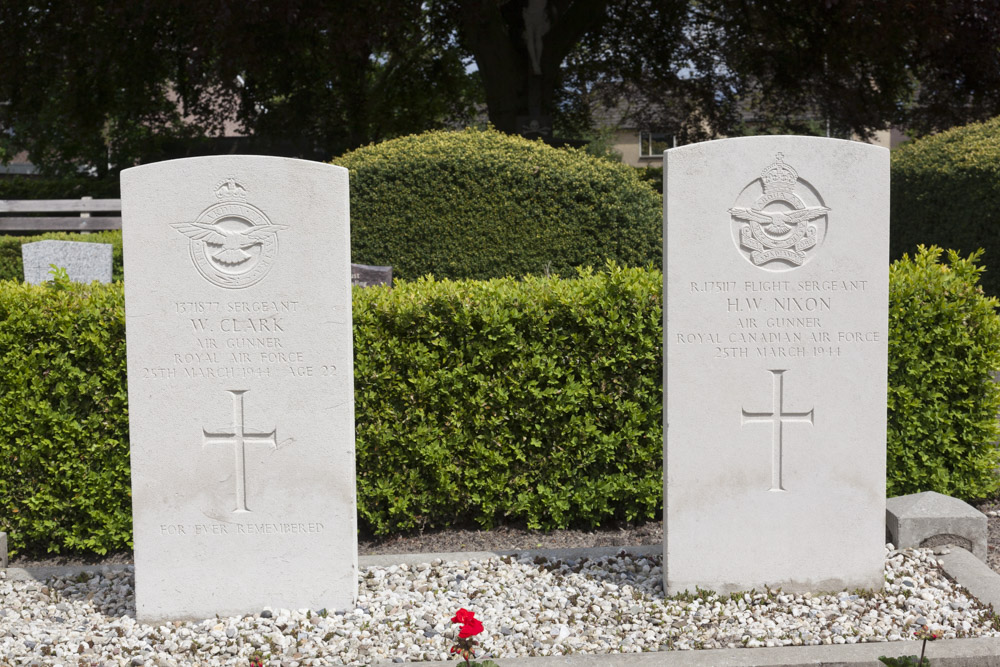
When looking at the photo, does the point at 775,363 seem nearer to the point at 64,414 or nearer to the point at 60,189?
the point at 64,414

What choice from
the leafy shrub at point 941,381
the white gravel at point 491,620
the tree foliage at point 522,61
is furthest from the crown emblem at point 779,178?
the tree foliage at point 522,61

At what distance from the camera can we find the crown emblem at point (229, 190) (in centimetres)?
371

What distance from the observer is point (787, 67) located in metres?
15.5

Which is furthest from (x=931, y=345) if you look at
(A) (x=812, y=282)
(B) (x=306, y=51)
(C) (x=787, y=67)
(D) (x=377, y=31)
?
(B) (x=306, y=51)

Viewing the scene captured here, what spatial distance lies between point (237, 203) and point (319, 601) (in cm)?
174

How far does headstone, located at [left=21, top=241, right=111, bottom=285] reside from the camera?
10.4 m

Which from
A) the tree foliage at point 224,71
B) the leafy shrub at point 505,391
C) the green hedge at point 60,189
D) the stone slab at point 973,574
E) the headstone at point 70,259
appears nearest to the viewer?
the stone slab at point 973,574

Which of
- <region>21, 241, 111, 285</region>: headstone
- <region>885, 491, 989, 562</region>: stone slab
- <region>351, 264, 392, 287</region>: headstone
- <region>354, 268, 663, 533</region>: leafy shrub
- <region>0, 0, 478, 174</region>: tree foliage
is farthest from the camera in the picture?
<region>0, 0, 478, 174</region>: tree foliage

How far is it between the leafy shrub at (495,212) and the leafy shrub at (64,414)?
4.18m

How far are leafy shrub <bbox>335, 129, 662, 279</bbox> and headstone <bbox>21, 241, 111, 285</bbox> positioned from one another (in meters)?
3.85

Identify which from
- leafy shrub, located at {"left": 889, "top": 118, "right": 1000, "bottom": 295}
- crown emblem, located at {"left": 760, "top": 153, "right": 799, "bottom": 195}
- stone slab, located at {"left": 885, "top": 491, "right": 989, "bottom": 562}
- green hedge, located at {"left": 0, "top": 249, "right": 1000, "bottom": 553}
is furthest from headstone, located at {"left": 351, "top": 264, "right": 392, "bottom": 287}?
leafy shrub, located at {"left": 889, "top": 118, "right": 1000, "bottom": 295}

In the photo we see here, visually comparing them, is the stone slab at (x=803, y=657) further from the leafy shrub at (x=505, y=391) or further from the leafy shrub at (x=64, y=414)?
the leafy shrub at (x=64, y=414)

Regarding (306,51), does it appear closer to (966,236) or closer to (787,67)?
(787,67)

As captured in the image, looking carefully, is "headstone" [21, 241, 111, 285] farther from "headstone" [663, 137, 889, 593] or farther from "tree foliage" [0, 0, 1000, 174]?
"headstone" [663, 137, 889, 593]
